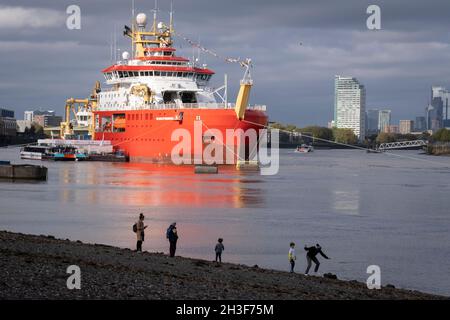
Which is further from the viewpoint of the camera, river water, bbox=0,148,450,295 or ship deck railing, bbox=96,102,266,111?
ship deck railing, bbox=96,102,266,111

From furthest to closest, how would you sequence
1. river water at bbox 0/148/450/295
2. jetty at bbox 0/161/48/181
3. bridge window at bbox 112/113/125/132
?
1. bridge window at bbox 112/113/125/132
2. jetty at bbox 0/161/48/181
3. river water at bbox 0/148/450/295

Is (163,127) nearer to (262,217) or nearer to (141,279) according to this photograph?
(262,217)

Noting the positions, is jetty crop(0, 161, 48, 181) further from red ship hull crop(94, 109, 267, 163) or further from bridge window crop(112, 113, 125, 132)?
bridge window crop(112, 113, 125, 132)

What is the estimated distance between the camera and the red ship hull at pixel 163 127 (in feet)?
237

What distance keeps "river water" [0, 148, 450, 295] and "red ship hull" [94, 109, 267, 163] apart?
1079 cm

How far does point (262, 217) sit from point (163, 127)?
135ft

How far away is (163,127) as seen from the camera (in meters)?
76.7

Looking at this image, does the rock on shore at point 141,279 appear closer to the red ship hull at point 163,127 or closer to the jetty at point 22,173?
the jetty at point 22,173

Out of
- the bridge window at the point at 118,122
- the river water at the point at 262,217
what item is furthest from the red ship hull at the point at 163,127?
the river water at the point at 262,217

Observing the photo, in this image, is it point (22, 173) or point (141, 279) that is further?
point (22, 173)

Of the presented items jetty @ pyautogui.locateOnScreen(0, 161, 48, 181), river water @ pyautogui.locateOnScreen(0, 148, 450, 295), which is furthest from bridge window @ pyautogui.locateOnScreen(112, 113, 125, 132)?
jetty @ pyautogui.locateOnScreen(0, 161, 48, 181)

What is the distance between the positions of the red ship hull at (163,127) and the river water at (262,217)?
35.4 ft

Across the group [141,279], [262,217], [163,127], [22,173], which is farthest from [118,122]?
[141,279]

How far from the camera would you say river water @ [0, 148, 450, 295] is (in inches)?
987
